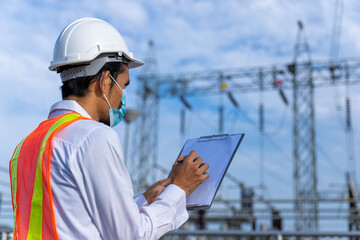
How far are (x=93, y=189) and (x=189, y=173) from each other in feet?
1.29

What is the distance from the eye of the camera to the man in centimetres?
138

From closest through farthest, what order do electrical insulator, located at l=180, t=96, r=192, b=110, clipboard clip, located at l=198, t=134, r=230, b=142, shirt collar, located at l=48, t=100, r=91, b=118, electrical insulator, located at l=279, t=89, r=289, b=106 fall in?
1. shirt collar, located at l=48, t=100, r=91, b=118
2. clipboard clip, located at l=198, t=134, r=230, b=142
3. electrical insulator, located at l=279, t=89, r=289, b=106
4. electrical insulator, located at l=180, t=96, r=192, b=110

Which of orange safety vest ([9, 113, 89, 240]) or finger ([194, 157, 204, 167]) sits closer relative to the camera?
orange safety vest ([9, 113, 89, 240])

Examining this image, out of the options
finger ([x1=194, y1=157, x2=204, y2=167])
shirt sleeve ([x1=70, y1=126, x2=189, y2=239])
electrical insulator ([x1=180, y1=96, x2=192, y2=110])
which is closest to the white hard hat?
shirt sleeve ([x1=70, y1=126, x2=189, y2=239])

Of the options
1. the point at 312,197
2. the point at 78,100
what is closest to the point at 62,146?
the point at 78,100

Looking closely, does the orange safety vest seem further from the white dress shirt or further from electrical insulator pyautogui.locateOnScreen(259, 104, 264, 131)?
electrical insulator pyautogui.locateOnScreen(259, 104, 264, 131)

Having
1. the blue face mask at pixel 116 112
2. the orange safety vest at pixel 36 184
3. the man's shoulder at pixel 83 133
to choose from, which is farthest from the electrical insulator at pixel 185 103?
the man's shoulder at pixel 83 133

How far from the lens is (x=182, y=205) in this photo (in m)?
1.60

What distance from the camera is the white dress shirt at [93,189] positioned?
1.37 metres

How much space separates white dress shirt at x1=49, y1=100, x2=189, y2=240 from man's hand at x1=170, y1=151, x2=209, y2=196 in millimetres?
219

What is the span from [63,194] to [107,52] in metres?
0.57

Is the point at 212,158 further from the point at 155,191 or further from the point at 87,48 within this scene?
the point at 87,48

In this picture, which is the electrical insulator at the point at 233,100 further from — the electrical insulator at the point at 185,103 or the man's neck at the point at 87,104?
the man's neck at the point at 87,104

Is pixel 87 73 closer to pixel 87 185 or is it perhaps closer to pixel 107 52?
pixel 107 52
